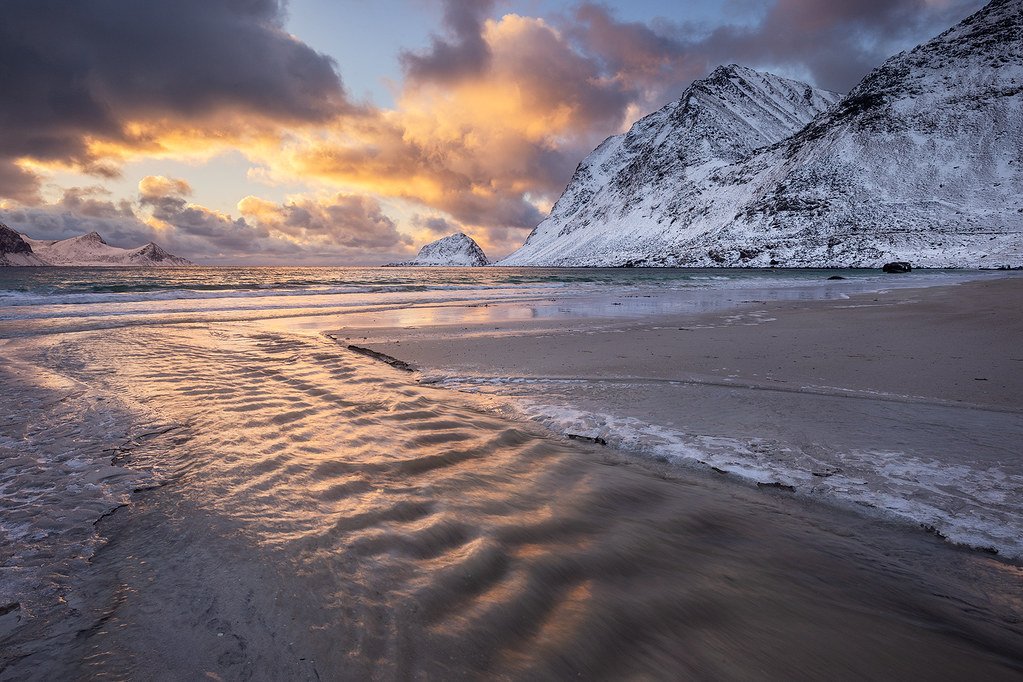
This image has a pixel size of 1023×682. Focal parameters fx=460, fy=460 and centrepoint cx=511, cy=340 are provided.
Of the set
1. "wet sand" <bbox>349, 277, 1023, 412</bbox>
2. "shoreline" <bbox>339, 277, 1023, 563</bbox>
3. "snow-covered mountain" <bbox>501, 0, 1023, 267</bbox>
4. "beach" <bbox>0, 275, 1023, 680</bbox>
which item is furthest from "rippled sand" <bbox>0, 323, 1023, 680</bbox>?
"snow-covered mountain" <bbox>501, 0, 1023, 267</bbox>

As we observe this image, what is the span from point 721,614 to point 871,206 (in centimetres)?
11651

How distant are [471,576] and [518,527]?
437 millimetres

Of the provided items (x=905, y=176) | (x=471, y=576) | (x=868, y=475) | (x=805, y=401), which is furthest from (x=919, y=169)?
(x=471, y=576)

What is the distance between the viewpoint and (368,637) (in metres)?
1.52

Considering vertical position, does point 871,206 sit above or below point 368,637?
above

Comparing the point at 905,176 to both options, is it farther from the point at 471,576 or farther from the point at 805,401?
the point at 471,576

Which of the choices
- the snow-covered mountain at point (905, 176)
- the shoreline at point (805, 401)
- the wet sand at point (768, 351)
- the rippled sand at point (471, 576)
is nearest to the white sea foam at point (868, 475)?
the shoreline at point (805, 401)

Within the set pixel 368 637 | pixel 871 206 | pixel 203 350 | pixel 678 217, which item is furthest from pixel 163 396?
pixel 678 217

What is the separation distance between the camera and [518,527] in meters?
2.26

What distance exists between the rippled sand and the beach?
1cm

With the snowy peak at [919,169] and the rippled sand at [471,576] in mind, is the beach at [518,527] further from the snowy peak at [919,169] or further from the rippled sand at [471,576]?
the snowy peak at [919,169]

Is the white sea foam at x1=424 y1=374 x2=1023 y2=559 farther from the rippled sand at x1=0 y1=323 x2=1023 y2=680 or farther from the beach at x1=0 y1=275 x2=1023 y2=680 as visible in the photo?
the rippled sand at x1=0 y1=323 x2=1023 y2=680

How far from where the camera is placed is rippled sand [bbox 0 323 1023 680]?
1.44 m

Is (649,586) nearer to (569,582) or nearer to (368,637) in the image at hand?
(569,582)
